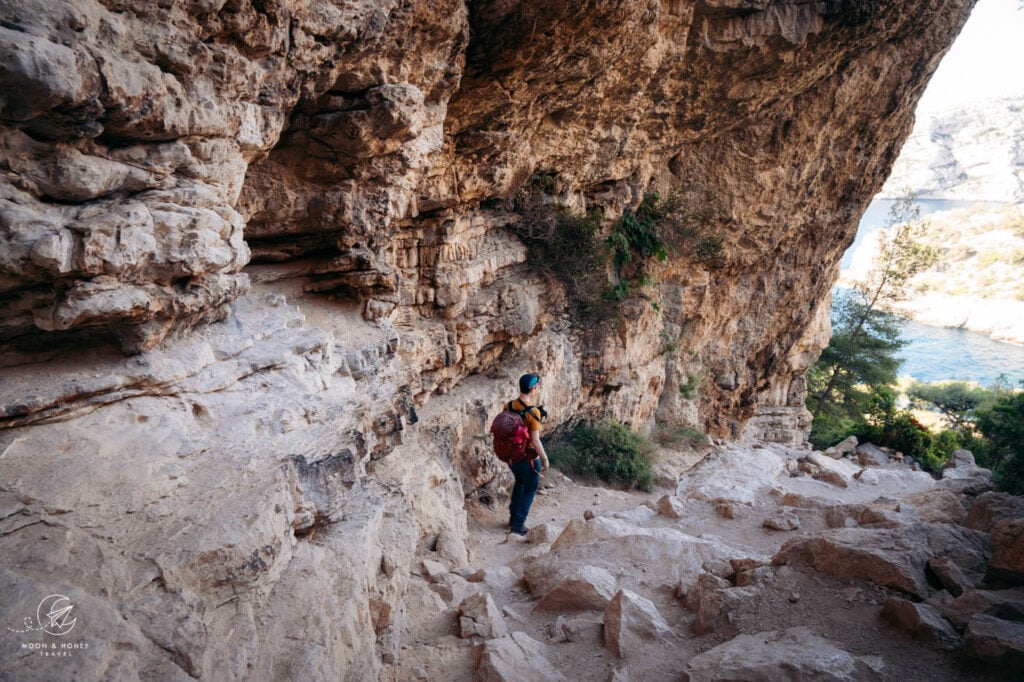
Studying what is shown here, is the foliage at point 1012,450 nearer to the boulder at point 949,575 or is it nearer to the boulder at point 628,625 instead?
the boulder at point 949,575

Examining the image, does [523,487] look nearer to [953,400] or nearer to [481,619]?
[481,619]

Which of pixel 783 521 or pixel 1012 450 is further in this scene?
pixel 1012 450

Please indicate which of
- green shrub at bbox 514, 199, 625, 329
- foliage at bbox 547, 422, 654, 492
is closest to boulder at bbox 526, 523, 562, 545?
foliage at bbox 547, 422, 654, 492

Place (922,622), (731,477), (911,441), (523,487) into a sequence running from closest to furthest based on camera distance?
(922,622) < (523,487) < (731,477) < (911,441)

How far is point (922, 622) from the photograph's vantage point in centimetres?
248

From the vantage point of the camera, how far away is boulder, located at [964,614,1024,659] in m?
2.16

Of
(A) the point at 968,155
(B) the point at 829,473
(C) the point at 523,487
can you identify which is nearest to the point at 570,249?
(C) the point at 523,487

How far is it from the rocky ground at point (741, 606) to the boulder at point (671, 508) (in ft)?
2.27

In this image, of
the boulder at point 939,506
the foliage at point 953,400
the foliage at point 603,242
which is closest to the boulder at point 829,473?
the boulder at point 939,506

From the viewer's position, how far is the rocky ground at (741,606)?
2.40 m

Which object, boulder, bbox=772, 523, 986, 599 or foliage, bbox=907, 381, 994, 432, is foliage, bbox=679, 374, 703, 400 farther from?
foliage, bbox=907, 381, 994, 432

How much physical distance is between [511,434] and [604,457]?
341 cm

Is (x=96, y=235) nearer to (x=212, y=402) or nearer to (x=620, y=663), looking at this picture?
(x=212, y=402)

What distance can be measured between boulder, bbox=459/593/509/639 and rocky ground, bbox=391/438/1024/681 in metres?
0.01
